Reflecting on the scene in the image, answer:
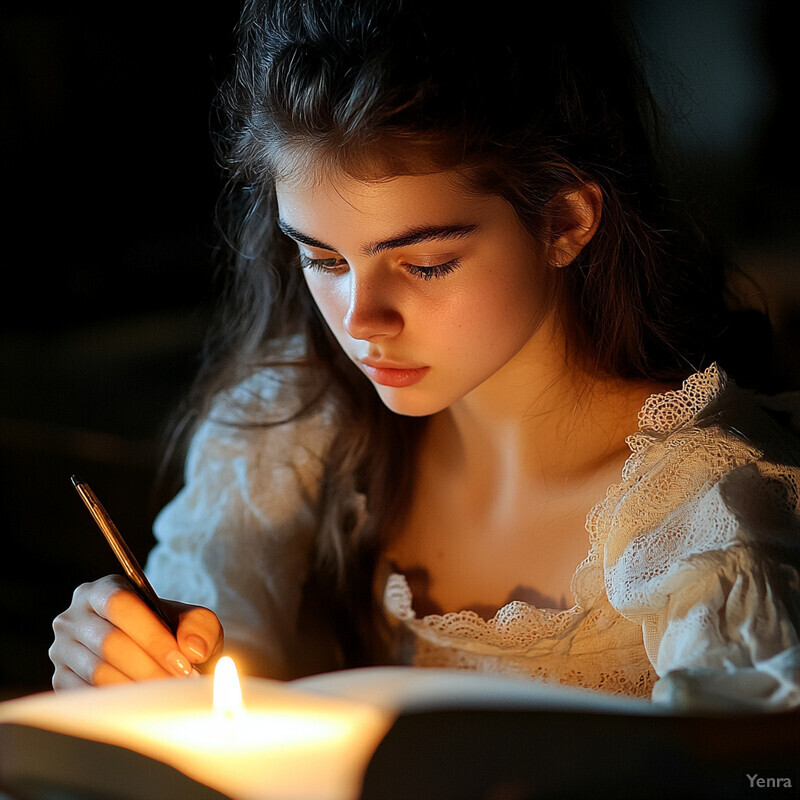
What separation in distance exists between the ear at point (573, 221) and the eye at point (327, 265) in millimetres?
143

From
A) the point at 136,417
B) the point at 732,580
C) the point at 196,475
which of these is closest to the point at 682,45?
the point at 732,580

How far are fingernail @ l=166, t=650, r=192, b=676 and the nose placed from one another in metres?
0.22

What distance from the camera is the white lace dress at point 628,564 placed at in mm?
481

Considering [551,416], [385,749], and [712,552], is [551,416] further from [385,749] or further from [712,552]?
[385,749]

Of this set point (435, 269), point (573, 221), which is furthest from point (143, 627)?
point (573, 221)

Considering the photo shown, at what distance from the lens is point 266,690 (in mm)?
398

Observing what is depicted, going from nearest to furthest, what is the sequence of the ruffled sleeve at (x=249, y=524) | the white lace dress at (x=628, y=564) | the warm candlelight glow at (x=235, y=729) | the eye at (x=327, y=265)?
the warm candlelight glow at (x=235, y=729) → the white lace dress at (x=628, y=564) → the eye at (x=327, y=265) → the ruffled sleeve at (x=249, y=524)

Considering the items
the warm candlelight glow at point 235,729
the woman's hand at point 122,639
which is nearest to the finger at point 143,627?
the woman's hand at point 122,639

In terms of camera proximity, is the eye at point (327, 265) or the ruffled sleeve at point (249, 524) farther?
the ruffled sleeve at point (249, 524)

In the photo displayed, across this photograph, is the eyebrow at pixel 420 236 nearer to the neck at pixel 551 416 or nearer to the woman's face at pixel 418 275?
the woman's face at pixel 418 275

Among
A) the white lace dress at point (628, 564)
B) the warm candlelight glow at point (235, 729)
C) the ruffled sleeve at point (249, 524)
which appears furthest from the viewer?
the ruffled sleeve at point (249, 524)

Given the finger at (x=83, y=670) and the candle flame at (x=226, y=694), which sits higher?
the candle flame at (x=226, y=694)

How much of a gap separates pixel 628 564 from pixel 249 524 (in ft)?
1.15

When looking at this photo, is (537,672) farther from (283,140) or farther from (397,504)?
(283,140)
